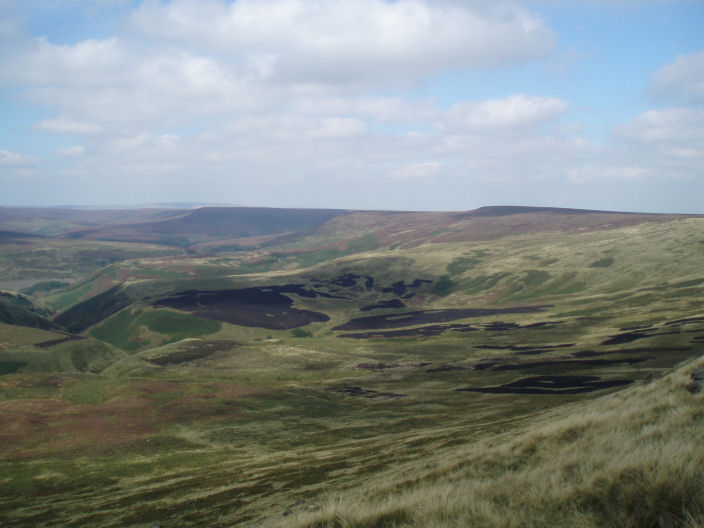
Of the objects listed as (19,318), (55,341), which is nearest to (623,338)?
(55,341)

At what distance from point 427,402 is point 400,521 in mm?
70350

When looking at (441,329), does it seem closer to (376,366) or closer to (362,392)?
(376,366)

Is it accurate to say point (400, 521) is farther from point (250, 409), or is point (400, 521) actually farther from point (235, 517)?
point (250, 409)

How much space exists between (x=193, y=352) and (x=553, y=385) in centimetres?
10088

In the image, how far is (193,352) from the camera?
13500 cm

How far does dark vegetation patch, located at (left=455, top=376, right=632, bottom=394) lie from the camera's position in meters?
70.6

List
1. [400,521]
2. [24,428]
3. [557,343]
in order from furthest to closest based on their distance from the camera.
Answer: [557,343], [24,428], [400,521]

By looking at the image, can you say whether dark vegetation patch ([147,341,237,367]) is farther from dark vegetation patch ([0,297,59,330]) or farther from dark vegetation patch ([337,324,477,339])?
dark vegetation patch ([0,297,59,330])

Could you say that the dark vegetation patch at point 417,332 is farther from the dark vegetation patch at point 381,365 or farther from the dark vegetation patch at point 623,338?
the dark vegetation patch at point 623,338

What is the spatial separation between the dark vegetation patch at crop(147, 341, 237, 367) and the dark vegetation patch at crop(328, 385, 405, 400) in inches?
2073

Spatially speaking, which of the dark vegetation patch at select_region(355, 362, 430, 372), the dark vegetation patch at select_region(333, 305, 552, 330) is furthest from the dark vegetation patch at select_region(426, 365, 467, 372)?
the dark vegetation patch at select_region(333, 305, 552, 330)

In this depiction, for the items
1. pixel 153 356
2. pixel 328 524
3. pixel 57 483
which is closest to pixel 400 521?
pixel 328 524

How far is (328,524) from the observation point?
10.9 meters

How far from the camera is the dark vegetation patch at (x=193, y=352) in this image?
12631cm
